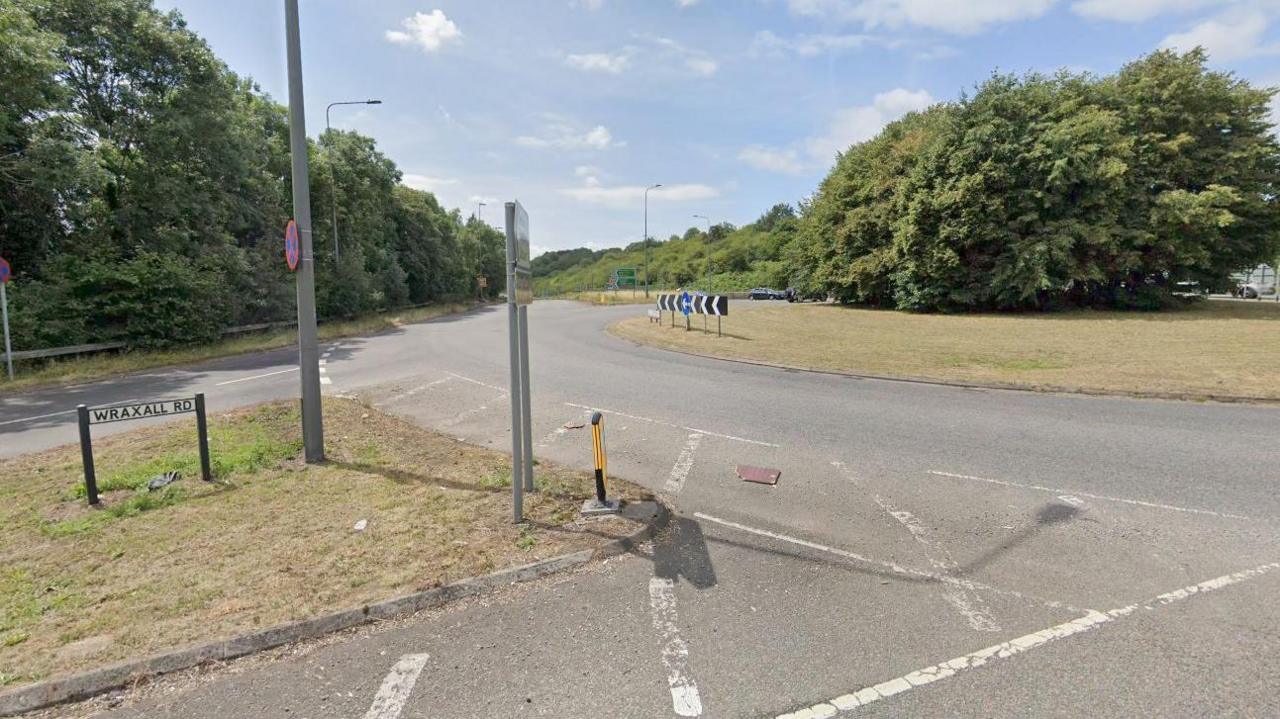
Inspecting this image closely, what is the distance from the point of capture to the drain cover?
5.60 m

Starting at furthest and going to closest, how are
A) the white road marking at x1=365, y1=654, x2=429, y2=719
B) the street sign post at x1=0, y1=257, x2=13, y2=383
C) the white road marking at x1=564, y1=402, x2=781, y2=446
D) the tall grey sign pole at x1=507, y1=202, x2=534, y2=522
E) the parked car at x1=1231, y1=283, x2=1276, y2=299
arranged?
the parked car at x1=1231, y1=283, x2=1276, y2=299
the street sign post at x1=0, y1=257, x2=13, y2=383
the white road marking at x1=564, y1=402, x2=781, y2=446
the tall grey sign pole at x1=507, y1=202, x2=534, y2=522
the white road marking at x1=365, y1=654, x2=429, y2=719

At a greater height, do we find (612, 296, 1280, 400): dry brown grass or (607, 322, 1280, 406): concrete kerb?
(612, 296, 1280, 400): dry brown grass

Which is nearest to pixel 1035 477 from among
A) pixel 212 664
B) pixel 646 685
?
pixel 646 685

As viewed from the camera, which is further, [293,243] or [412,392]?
[412,392]

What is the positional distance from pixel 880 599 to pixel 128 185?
2413cm

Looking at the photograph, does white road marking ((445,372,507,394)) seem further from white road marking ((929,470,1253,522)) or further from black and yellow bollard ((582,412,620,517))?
white road marking ((929,470,1253,522))

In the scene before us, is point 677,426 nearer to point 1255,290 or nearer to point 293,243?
point 293,243

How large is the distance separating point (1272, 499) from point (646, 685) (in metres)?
6.06

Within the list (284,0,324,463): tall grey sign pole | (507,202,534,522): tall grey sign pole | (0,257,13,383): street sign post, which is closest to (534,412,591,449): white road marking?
(507,202,534,522): tall grey sign pole

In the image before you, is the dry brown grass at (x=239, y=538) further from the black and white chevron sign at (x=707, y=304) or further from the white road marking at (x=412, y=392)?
the black and white chevron sign at (x=707, y=304)

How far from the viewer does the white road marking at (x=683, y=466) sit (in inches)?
218

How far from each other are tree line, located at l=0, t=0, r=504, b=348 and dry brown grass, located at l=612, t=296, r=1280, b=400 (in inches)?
573

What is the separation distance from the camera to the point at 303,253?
592cm

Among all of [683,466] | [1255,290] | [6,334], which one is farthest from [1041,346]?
[1255,290]
